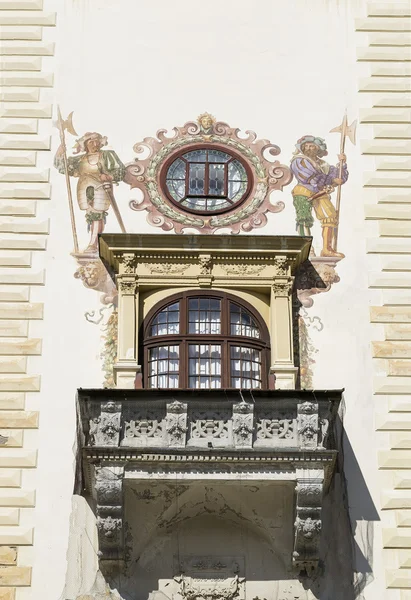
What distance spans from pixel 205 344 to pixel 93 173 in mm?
3780

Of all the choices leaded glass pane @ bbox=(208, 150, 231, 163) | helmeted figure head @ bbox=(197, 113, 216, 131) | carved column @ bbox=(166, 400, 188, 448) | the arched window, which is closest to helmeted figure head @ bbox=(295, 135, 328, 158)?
leaded glass pane @ bbox=(208, 150, 231, 163)

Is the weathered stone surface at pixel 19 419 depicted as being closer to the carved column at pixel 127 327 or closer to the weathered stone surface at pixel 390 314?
the carved column at pixel 127 327

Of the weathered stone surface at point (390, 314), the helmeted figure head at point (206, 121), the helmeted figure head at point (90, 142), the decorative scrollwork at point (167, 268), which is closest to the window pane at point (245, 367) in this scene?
the decorative scrollwork at point (167, 268)

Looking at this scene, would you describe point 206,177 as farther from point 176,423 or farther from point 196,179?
point 176,423

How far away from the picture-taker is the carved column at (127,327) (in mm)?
20188

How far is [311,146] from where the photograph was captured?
74.5 ft

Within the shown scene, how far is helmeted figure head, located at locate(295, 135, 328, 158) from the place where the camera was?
22641 millimetres

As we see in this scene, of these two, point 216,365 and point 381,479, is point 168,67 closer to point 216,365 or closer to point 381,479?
point 216,365

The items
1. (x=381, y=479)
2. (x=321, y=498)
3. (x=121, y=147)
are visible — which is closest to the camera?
(x=321, y=498)

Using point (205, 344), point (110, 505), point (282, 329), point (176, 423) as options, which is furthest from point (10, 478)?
point (282, 329)

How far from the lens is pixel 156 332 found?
Result: 20.8m

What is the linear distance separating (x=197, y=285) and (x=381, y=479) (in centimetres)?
416

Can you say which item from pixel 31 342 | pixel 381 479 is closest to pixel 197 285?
pixel 31 342

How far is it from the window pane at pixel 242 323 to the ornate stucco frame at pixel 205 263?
25cm
